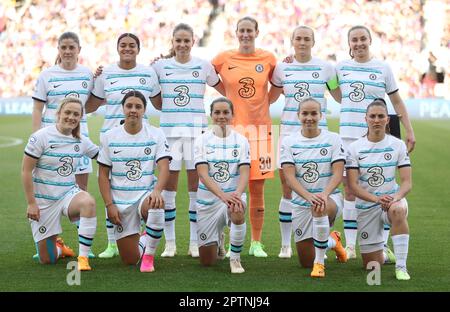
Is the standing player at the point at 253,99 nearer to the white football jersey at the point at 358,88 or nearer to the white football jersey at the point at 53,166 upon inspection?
the white football jersey at the point at 358,88

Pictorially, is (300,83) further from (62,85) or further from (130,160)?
(62,85)

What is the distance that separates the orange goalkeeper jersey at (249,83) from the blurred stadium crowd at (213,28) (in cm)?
1706

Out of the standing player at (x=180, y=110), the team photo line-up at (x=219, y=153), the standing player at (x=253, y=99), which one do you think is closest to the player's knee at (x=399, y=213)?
the team photo line-up at (x=219, y=153)

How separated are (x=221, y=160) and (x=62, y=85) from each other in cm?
146

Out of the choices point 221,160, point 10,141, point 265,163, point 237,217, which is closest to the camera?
point 237,217

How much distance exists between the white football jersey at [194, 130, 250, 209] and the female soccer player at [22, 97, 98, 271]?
0.76 m

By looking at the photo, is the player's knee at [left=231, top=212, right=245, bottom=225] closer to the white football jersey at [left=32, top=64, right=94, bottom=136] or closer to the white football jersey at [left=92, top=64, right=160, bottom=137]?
the white football jersey at [left=92, top=64, right=160, bottom=137]

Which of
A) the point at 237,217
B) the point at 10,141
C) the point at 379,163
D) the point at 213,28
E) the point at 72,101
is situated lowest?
the point at 10,141

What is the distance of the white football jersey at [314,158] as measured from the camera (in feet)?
18.8

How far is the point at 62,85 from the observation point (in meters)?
6.48

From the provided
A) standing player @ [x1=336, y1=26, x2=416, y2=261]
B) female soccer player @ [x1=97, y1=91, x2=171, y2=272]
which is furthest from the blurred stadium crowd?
female soccer player @ [x1=97, y1=91, x2=171, y2=272]

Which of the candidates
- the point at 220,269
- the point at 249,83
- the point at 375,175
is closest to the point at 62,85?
the point at 249,83

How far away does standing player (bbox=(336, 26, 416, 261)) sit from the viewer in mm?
6406
